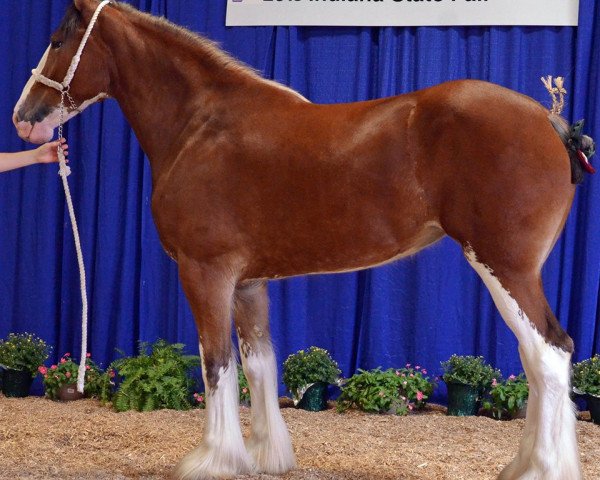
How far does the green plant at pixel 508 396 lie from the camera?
4.54 meters

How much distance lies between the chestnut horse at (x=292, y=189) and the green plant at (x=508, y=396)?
1.93 m

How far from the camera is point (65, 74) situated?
9.96 feet

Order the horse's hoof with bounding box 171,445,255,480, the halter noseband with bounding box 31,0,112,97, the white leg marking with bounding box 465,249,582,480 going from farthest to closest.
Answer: the halter noseband with bounding box 31,0,112,97
the horse's hoof with bounding box 171,445,255,480
the white leg marking with bounding box 465,249,582,480

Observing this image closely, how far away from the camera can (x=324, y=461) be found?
3.41 metres

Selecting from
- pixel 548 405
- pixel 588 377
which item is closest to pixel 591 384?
pixel 588 377

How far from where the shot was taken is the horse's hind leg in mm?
3102

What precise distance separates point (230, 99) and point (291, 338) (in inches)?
95.0

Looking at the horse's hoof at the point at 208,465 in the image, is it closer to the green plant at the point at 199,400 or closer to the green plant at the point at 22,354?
the green plant at the point at 199,400

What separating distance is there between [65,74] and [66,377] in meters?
2.72

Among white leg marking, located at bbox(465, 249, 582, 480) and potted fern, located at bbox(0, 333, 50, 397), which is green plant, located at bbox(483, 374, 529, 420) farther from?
potted fern, located at bbox(0, 333, 50, 397)

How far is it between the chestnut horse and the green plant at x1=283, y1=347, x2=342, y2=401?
162cm

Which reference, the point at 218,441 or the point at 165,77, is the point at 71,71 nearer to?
the point at 165,77

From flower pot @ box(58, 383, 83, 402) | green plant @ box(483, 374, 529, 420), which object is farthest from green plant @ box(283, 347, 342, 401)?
flower pot @ box(58, 383, 83, 402)

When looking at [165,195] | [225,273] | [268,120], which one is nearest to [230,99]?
[268,120]
